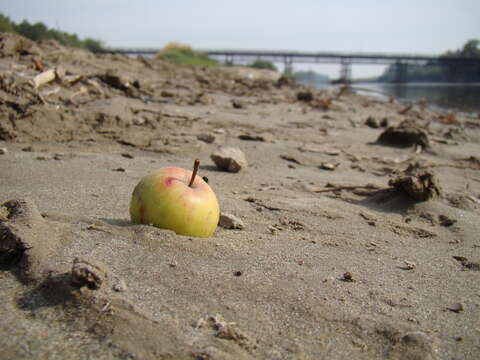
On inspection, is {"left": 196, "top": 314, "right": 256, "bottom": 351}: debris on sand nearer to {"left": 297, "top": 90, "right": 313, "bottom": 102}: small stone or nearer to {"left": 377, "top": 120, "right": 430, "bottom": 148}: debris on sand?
{"left": 377, "top": 120, "right": 430, "bottom": 148}: debris on sand

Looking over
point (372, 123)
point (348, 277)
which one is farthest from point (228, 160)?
point (372, 123)

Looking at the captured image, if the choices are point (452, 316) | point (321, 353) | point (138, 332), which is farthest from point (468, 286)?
point (138, 332)

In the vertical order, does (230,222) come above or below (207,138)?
below

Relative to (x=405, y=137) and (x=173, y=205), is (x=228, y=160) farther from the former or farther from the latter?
(x=405, y=137)

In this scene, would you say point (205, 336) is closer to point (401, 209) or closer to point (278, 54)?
point (401, 209)

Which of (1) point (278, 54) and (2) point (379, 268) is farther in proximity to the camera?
(1) point (278, 54)

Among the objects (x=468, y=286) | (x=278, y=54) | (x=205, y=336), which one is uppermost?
(x=278, y=54)
